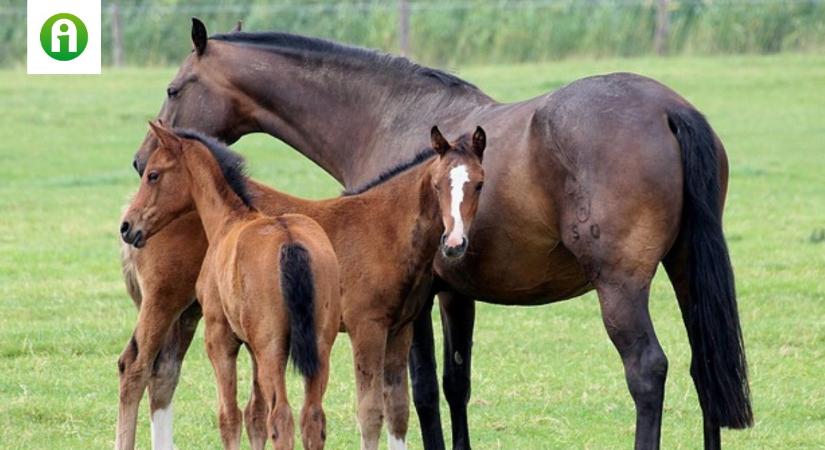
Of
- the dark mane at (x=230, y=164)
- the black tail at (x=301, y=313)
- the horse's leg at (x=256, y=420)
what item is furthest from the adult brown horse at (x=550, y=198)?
the black tail at (x=301, y=313)

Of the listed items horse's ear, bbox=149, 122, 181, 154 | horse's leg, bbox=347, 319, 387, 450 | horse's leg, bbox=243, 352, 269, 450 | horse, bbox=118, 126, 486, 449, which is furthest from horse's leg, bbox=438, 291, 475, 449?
horse's ear, bbox=149, 122, 181, 154

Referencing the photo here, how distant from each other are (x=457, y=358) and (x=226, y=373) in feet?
5.15

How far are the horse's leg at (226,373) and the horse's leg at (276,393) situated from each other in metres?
0.38

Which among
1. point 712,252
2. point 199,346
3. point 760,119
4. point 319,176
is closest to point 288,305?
point 712,252

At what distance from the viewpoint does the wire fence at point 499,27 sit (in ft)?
92.4

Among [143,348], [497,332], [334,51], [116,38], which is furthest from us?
[116,38]

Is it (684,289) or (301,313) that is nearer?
(301,313)

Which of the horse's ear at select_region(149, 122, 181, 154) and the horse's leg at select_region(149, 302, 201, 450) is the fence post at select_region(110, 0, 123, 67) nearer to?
the horse's leg at select_region(149, 302, 201, 450)

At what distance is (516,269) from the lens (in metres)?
6.83

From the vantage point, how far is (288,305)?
230 inches

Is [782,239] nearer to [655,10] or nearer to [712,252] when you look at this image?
[712,252]

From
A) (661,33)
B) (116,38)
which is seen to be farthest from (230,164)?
(116,38)

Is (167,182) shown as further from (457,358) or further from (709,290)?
(709,290)

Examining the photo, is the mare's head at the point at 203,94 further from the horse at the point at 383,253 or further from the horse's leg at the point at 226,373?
the horse's leg at the point at 226,373
